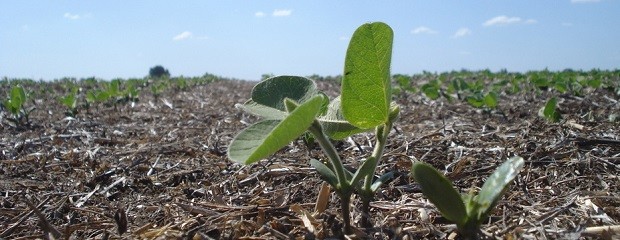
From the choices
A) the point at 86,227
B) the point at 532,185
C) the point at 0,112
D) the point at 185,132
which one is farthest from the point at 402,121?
the point at 0,112

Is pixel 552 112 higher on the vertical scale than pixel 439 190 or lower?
lower

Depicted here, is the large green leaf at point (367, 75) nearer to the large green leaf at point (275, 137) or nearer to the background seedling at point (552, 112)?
the large green leaf at point (275, 137)

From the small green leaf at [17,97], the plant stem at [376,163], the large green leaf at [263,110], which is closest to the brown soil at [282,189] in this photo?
the plant stem at [376,163]

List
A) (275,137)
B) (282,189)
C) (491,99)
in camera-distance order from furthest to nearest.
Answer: (491,99)
(282,189)
(275,137)

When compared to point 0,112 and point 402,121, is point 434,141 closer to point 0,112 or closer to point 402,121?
point 402,121

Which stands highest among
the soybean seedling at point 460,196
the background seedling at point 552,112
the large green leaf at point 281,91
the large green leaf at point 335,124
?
the large green leaf at point 281,91

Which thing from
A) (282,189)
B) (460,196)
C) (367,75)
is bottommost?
(282,189)

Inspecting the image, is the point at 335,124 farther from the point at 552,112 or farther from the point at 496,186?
the point at 552,112

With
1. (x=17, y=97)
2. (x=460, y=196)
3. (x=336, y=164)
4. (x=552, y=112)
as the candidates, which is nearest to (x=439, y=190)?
(x=460, y=196)
